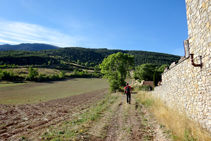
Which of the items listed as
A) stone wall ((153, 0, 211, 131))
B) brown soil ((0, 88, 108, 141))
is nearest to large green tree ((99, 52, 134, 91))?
brown soil ((0, 88, 108, 141))

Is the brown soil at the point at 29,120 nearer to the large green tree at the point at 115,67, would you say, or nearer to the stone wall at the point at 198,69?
the stone wall at the point at 198,69

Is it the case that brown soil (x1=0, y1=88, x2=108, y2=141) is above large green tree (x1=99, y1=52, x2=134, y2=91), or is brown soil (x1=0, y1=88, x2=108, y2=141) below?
below

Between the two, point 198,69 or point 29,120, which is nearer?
point 198,69

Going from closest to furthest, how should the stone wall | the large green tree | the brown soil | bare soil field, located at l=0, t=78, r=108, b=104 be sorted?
the stone wall, the brown soil, bare soil field, located at l=0, t=78, r=108, b=104, the large green tree

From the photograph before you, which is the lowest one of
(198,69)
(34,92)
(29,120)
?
(34,92)

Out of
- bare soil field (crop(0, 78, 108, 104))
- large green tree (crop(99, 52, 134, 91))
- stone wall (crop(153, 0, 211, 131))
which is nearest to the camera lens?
stone wall (crop(153, 0, 211, 131))

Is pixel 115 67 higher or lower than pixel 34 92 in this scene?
higher

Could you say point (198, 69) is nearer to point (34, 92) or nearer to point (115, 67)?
point (115, 67)

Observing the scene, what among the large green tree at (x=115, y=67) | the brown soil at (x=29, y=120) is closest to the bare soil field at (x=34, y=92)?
the brown soil at (x=29, y=120)

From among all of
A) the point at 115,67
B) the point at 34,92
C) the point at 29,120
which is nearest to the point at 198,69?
the point at 29,120

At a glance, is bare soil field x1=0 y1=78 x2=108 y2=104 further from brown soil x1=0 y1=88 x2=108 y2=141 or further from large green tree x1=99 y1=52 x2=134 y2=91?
large green tree x1=99 y1=52 x2=134 y2=91

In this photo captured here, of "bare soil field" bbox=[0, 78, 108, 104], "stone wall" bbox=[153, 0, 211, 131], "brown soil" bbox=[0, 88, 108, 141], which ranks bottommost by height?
"bare soil field" bbox=[0, 78, 108, 104]

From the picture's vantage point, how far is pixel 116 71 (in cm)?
3578

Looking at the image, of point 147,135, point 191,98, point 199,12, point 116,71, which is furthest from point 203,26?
point 116,71
